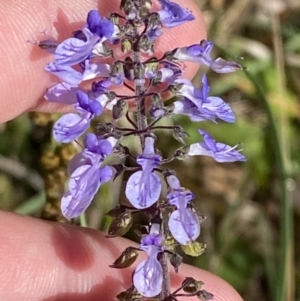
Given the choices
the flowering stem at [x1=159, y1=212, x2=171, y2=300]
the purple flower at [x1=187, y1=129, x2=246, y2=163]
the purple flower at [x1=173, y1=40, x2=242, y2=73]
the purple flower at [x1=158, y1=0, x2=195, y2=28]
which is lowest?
the flowering stem at [x1=159, y1=212, x2=171, y2=300]

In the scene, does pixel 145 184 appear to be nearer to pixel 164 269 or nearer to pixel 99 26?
pixel 164 269

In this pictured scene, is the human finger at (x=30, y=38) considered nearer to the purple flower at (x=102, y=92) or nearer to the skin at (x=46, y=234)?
the skin at (x=46, y=234)

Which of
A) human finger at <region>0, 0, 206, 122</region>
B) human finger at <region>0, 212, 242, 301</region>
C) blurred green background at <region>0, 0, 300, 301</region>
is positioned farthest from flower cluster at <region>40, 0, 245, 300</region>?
blurred green background at <region>0, 0, 300, 301</region>

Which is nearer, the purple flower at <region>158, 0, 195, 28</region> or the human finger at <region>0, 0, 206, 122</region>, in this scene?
the purple flower at <region>158, 0, 195, 28</region>

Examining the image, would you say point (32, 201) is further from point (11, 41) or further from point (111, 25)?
point (111, 25)

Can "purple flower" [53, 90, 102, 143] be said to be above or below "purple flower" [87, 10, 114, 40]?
below

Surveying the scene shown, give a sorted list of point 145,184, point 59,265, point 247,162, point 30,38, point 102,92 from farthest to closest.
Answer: point 247,162, point 59,265, point 30,38, point 102,92, point 145,184

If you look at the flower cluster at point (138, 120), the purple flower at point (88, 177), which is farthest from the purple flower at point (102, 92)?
the purple flower at point (88, 177)

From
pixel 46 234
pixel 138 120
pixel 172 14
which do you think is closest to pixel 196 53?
pixel 172 14

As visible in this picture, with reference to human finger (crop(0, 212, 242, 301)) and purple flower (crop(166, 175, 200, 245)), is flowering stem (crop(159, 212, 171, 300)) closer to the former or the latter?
purple flower (crop(166, 175, 200, 245))
